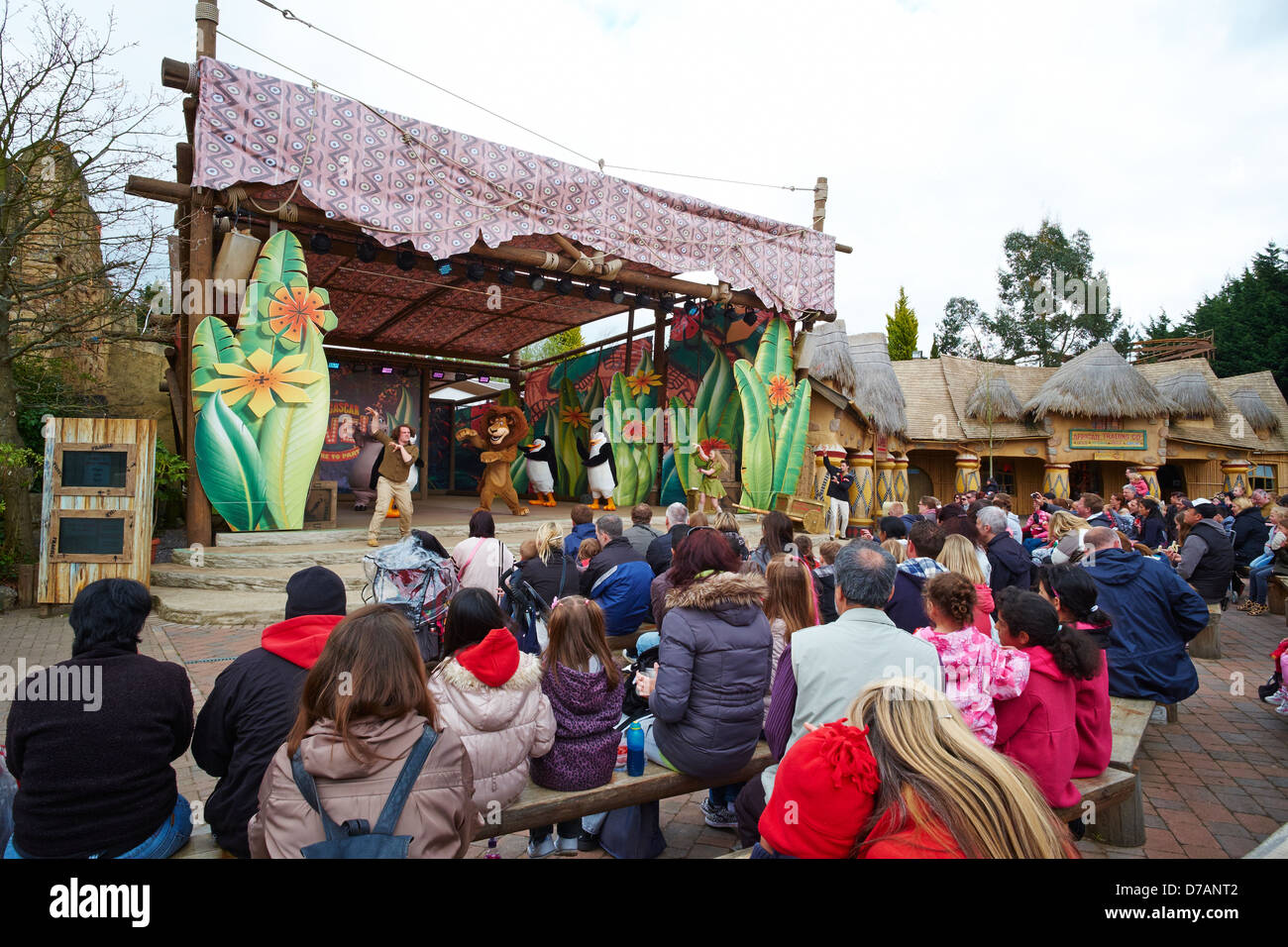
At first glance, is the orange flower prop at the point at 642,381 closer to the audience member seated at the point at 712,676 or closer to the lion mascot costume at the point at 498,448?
the lion mascot costume at the point at 498,448

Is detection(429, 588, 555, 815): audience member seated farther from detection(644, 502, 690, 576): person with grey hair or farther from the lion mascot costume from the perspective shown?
the lion mascot costume

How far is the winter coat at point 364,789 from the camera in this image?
1760 millimetres

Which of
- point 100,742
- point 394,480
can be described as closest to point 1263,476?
point 394,480

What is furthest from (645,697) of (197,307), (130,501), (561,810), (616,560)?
(197,307)

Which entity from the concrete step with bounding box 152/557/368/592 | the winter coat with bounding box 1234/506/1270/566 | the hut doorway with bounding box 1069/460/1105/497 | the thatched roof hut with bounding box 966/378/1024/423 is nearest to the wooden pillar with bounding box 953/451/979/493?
the thatched roof hut with bounding box 966/378/1024/423

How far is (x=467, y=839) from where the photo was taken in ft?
6.35

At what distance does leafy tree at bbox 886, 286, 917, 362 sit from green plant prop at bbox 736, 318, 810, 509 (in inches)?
681

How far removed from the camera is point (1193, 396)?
2077 cm

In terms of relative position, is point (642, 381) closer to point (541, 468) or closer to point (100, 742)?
point (541, 468)

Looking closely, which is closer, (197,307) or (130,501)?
(130,501)

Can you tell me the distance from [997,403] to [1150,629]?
1859 cm
